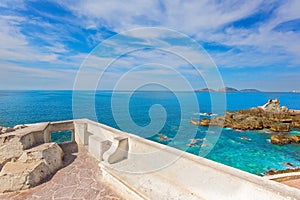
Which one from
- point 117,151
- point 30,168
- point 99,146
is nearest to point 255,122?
point 117,151

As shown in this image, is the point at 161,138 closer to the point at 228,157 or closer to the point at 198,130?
the point at 198,130

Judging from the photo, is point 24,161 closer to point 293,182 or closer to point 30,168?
point 30,168

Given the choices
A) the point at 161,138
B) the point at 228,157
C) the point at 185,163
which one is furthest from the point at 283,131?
the point at 185,163

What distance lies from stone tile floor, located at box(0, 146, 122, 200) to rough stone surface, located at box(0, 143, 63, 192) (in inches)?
7.3

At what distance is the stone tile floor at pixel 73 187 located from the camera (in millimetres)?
4258

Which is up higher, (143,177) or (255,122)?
(143,177)

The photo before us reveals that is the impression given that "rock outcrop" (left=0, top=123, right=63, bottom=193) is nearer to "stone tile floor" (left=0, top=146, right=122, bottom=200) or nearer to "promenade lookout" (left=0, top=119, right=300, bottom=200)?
"promenade lookout" (left=0, top=119, right=300, bottom=200)

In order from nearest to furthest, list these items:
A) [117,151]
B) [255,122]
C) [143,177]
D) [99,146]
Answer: [143,177], [117,151], [99,146], [255,122]

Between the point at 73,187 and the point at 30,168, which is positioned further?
the point at 30,168

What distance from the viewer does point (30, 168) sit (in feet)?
15.6

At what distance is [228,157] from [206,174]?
1357 cm

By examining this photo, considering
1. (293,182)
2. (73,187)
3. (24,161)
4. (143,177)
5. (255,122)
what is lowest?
(255,122)

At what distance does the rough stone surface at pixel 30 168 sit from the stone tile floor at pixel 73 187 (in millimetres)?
184

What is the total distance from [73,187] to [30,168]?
1341 mm
